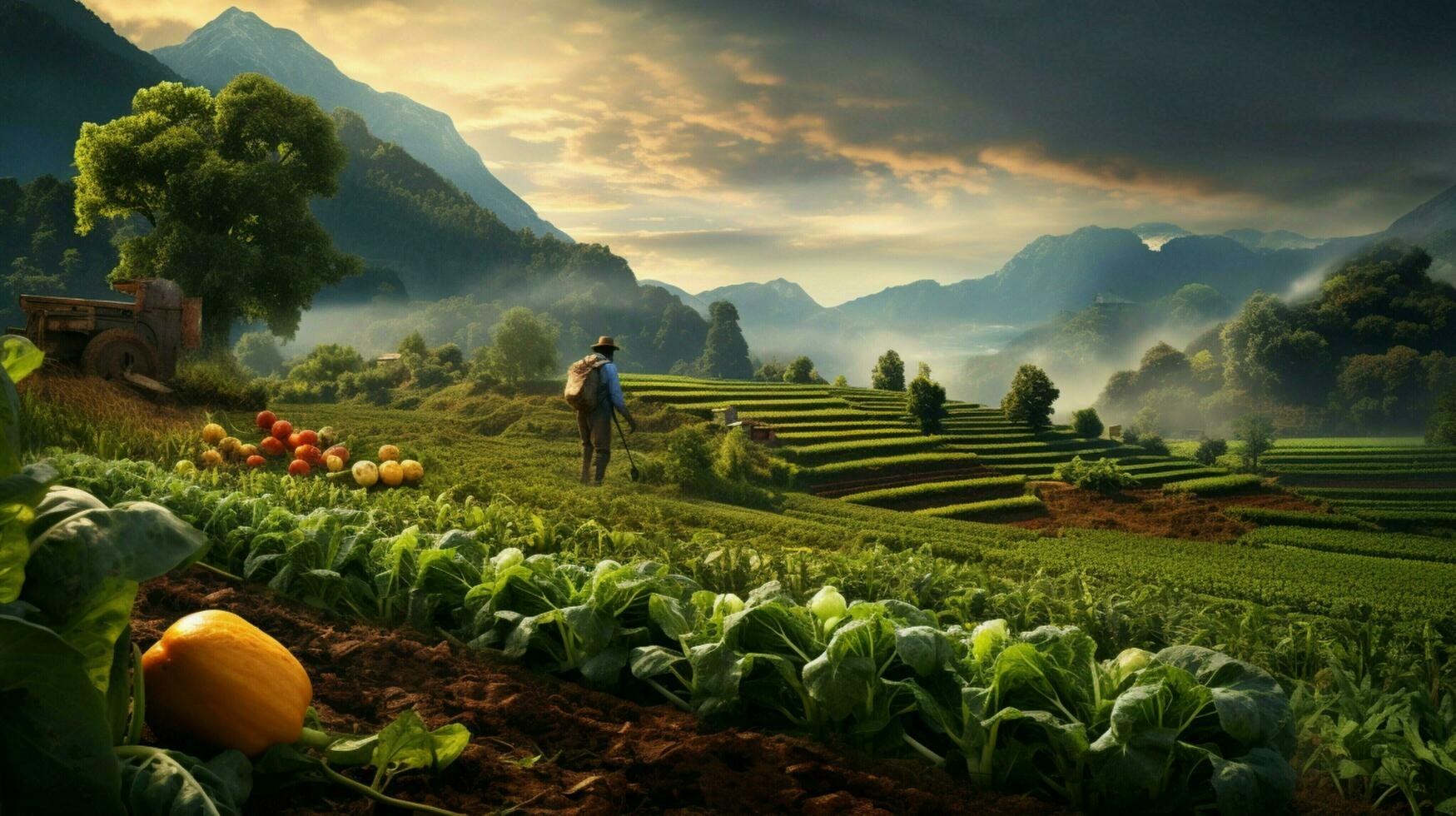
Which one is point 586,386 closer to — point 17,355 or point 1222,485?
point 17,355

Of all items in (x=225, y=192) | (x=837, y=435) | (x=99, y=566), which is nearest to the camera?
(x=99, y=566)

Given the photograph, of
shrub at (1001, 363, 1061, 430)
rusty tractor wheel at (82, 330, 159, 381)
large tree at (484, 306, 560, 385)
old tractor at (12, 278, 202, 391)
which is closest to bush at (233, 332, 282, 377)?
large tree at (484, 306, 560, 385)

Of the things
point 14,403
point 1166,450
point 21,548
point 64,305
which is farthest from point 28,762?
point 1166,450

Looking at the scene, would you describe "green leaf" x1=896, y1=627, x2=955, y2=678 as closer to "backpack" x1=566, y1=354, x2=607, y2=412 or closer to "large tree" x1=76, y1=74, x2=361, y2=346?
"backpack" x1=566, y1=354, x2=607, y2=412

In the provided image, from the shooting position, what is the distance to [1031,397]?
19359 millimetres

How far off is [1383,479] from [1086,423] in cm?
722

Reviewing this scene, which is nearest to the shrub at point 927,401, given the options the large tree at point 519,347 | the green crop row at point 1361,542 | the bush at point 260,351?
the green crop row at point 1361,542

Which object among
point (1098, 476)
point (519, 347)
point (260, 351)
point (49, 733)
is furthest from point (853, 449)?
point (260, 351)

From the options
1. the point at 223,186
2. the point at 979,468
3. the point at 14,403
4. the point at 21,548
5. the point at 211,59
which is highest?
the point at 211,59

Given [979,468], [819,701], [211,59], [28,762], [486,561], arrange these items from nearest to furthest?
[28,762] < [819,701] < [486,561] < [979,468] < [211,59]

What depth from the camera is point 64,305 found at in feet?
36.9

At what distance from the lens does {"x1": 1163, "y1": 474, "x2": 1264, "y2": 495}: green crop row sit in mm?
13445

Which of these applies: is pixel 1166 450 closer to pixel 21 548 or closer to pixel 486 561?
pixel 486 561

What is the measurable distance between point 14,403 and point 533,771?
153cm
